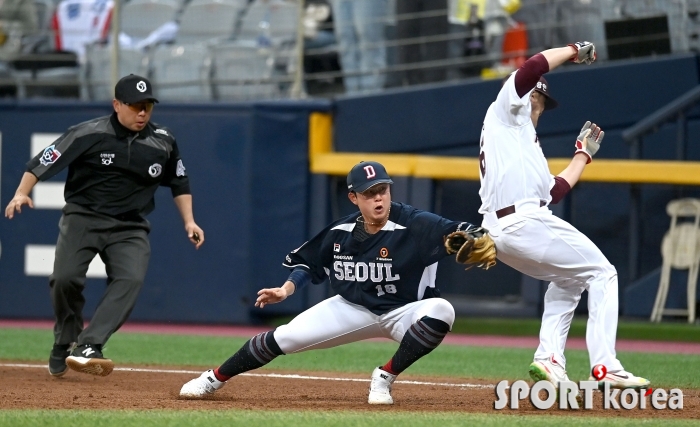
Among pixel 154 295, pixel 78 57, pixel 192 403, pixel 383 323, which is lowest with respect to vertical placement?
pixel 154 295

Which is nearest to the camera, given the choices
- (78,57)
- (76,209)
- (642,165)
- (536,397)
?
(536,397)

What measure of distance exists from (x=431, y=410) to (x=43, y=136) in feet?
25.1

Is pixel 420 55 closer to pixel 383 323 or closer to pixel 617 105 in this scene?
pixel 617 105

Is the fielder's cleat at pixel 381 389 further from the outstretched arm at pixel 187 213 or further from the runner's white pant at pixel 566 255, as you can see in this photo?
the outstretched arm at pixel 187 213

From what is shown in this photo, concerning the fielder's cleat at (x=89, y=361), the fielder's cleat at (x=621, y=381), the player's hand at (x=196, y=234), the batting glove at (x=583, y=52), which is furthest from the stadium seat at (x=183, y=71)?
the fielder's cleat at (x=621, y=381)

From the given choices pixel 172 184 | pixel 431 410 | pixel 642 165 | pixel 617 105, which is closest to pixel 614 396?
pixel 431 410

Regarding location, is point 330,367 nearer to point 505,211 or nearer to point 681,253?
point 505,211

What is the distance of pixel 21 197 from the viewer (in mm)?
6559

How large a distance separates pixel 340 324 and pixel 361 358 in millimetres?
3142

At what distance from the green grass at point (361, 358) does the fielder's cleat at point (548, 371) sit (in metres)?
1.23

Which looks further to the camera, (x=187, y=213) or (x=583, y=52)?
(x=187, y=213)

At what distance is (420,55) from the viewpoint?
1138cm

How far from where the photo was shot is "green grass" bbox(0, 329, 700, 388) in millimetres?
7498

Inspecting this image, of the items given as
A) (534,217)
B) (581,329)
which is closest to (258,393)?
(534,217)
